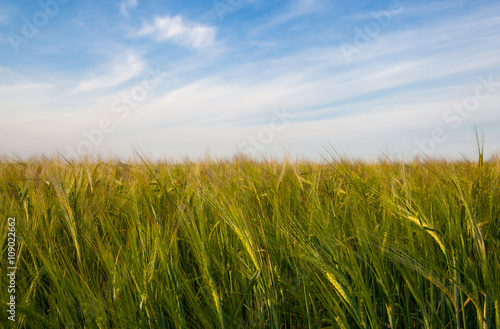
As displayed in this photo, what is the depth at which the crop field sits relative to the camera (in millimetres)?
1041

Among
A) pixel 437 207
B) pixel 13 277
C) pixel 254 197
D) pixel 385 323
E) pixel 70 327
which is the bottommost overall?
pixel 385 323

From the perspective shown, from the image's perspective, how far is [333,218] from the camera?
1.41 meters

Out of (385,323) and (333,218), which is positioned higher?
(333,218)

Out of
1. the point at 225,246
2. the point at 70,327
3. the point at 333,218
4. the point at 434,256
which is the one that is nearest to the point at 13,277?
Result: the point at 70,327

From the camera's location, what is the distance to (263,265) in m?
1.07

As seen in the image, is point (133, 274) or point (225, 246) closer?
point (133, 274)

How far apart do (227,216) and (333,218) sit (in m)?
0.52

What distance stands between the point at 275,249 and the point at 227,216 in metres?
0.33

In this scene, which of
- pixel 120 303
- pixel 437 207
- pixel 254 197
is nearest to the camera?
pixel 120 303

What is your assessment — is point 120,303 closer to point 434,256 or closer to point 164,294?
point 164,294

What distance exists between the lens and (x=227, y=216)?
3.73ft

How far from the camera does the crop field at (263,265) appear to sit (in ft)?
3.42

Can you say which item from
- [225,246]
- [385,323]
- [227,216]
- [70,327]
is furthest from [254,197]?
[70,327]

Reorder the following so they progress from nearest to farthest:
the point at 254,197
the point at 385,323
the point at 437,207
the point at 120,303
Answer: the point at 120,303
the point at 385,323
the point at 437,207
the point at 254,197
